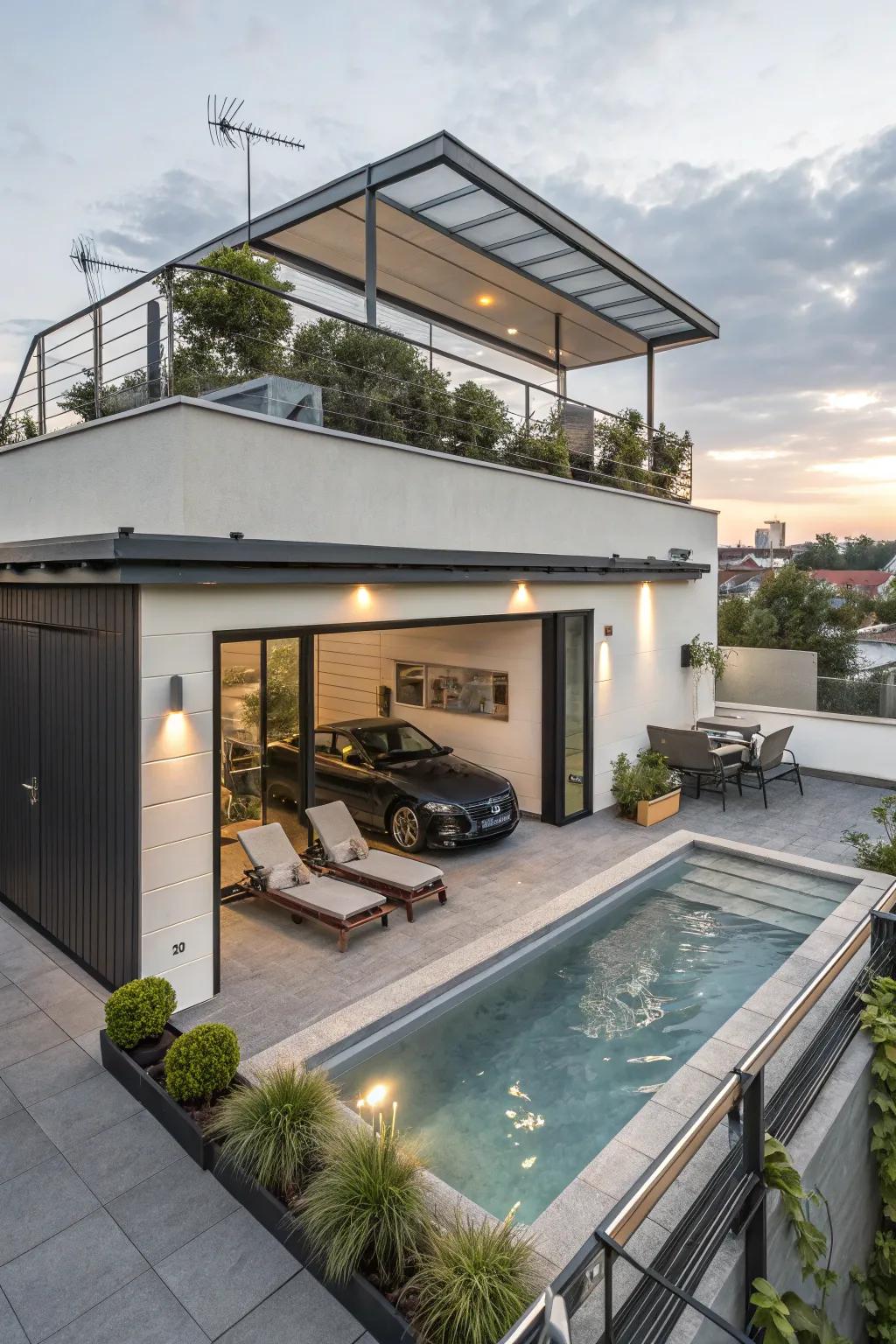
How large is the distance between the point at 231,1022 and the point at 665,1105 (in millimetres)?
2927

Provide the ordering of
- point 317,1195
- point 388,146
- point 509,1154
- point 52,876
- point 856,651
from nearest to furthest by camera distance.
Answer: point 317,1195, point 509,1154, point 52,876, point 388,146, point 856,651

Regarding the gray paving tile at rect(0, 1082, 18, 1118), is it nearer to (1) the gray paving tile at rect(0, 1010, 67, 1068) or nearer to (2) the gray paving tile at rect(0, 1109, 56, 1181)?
(2) the gray paving tile at rect(0, 1109, 56, 1181)

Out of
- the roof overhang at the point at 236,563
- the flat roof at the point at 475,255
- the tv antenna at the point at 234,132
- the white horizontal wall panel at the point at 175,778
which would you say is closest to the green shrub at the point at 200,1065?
the white horizontal wall panel at the point at 175,778

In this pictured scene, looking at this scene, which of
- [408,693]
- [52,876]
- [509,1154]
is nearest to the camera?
[509,1154]

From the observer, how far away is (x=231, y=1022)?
5.13 meters

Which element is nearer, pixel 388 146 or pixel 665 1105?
pixel 665 1105

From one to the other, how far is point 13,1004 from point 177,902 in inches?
58.3

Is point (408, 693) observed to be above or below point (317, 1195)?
above

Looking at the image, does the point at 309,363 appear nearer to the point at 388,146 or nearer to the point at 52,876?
the point at 52,876

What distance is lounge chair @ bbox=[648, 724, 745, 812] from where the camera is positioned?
10.4 m

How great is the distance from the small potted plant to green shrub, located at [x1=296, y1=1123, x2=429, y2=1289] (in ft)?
23.0

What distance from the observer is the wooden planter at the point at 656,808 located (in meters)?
9.72

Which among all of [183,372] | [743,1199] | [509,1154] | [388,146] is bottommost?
[509,1154]

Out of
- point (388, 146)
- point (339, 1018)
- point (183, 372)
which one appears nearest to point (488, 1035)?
A: point (339, 1018)
